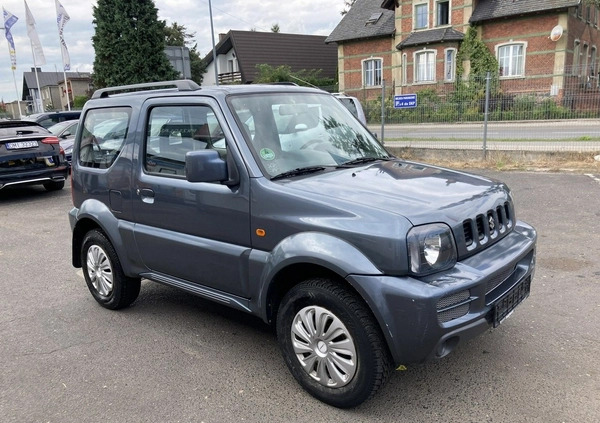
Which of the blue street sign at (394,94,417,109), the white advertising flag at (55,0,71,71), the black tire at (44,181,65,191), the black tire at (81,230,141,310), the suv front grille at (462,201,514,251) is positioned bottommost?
the black tire at (44,181,65,191)

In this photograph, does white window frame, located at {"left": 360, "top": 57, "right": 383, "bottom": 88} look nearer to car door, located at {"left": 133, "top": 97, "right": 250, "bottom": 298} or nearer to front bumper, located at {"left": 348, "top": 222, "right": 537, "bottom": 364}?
car door, located at {"left": 133, "top": 97, "right": 250, "bottom": 298}

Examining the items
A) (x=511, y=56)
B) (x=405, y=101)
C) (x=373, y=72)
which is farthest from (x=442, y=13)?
(x=405, y=101)

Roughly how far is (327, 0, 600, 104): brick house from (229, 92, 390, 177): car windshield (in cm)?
2216

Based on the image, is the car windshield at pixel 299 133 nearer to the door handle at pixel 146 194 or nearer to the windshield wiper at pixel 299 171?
the windshield wiper at pixel 299 171

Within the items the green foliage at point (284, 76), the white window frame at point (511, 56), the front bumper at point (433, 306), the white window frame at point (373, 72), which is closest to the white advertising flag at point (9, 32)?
the green foliage at point (284, 76)

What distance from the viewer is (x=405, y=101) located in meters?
14.0

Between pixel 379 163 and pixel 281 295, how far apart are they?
1273mm

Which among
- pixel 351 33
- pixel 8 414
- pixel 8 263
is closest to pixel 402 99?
pixel 8 263

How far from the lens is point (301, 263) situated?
3.03 meters

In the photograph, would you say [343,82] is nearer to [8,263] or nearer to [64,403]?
[8,263]

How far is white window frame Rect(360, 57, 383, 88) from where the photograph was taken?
35906mm

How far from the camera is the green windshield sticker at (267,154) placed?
339cm

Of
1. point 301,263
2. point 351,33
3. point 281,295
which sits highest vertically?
point 351,33

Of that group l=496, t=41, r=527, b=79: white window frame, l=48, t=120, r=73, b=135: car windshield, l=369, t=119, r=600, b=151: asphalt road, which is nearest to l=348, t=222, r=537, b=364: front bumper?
l=369, t=119, r=600, b=151: asphalt road
